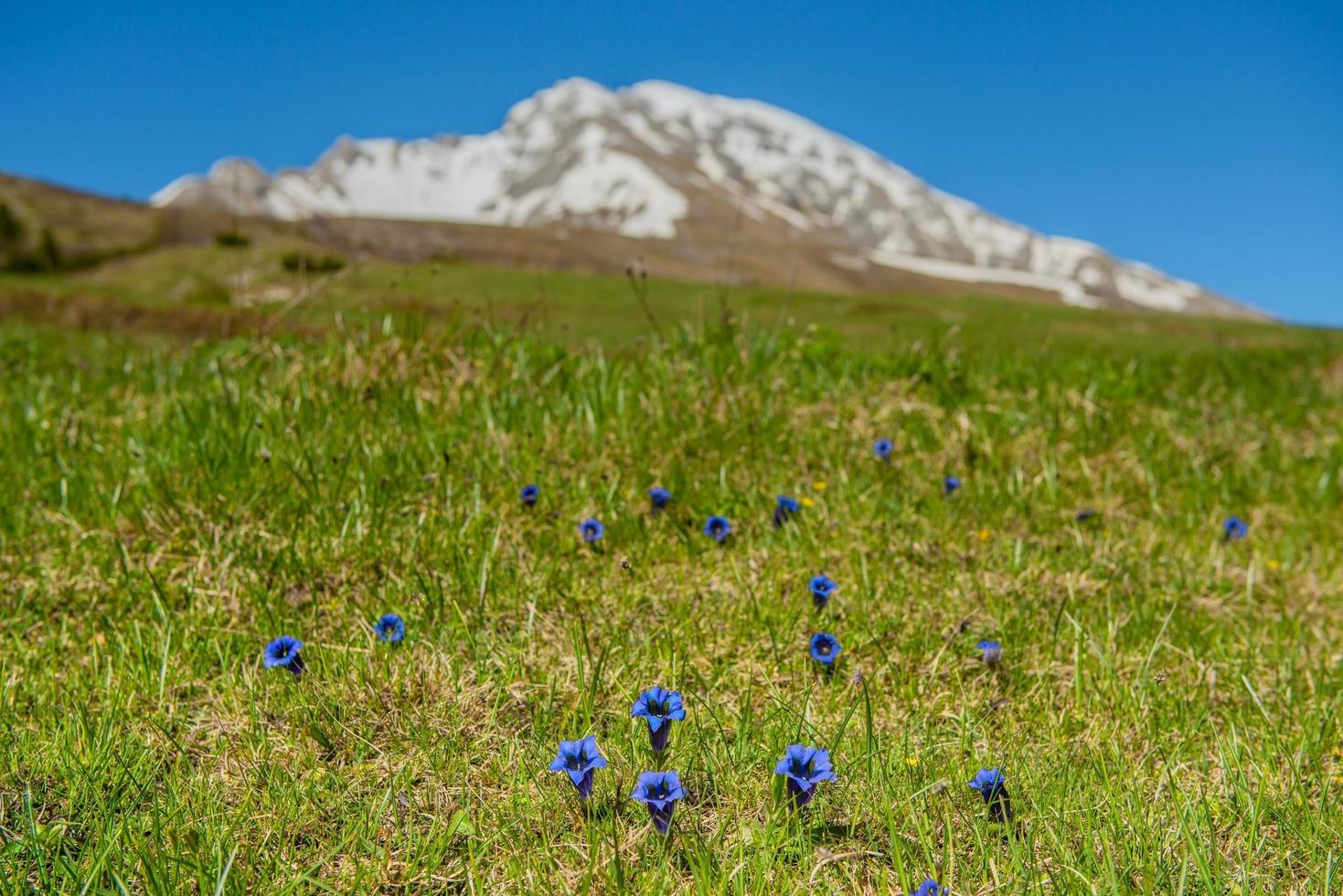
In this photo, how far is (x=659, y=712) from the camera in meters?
2.40

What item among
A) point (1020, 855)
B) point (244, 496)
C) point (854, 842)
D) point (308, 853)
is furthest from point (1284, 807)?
point (244, 496)

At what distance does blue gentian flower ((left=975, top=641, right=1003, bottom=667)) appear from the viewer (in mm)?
3336

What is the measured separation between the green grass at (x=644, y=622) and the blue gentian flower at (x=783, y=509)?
0.11 meters

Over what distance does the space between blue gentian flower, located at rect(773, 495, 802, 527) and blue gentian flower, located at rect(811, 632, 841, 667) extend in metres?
1.07

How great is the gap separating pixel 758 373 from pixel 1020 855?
4.13 metres

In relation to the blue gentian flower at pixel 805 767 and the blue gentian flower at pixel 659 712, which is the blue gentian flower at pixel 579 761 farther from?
the blue gentian flower at pixel 805 767

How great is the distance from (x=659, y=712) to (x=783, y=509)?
2.10 metres

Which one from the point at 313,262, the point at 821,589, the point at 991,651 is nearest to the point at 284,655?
the point at 821,589

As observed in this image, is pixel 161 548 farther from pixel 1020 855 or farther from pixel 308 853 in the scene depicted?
pixel 1020 855

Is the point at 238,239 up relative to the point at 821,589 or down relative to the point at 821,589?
up

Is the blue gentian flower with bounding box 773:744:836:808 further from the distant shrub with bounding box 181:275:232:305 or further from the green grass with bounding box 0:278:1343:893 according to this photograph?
the distant shrub with bounding box 181:275:232:305

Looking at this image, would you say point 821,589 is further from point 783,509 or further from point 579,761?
point 579,761

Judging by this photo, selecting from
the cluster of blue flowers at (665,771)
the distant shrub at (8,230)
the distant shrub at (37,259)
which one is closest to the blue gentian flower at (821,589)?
the cluster of blue flowers at (665,771)

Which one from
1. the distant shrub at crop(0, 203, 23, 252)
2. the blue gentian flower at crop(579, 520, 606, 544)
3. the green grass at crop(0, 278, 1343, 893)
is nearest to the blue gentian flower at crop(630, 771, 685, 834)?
the green grass at crop(0, 278, 1343, 893)
